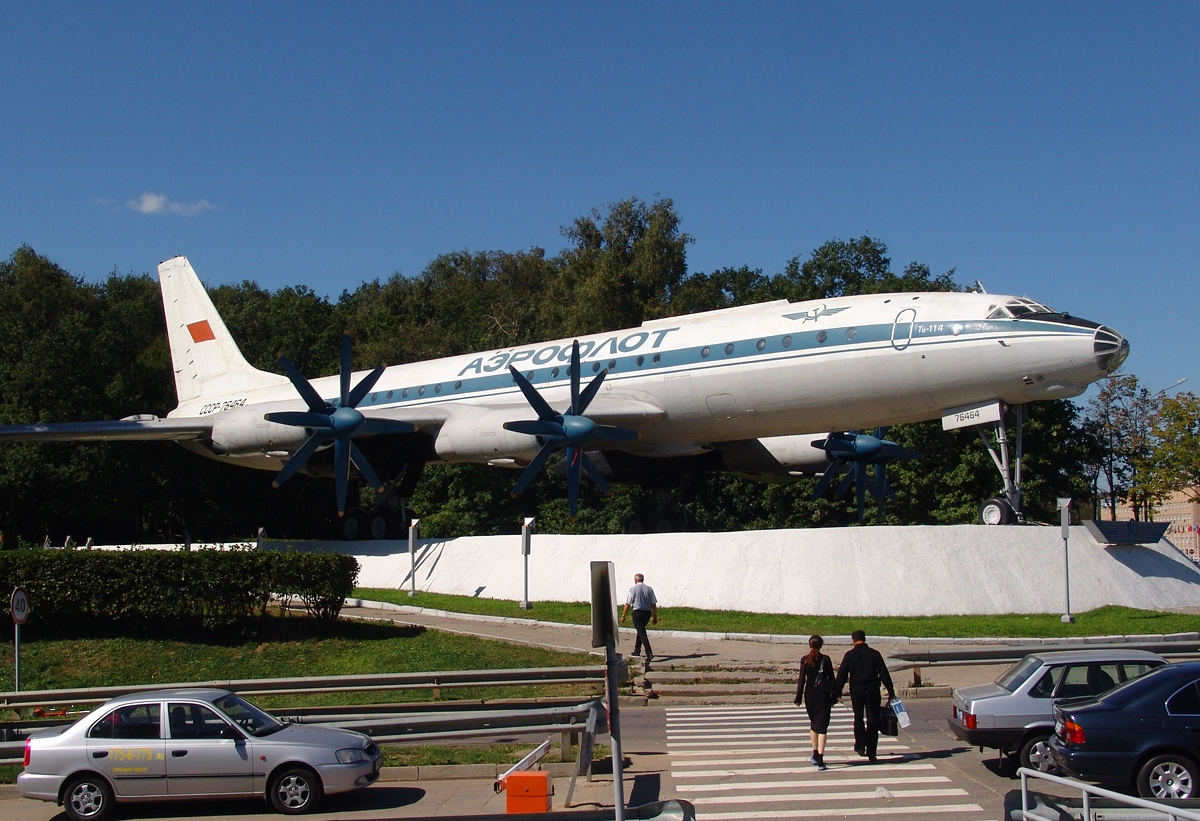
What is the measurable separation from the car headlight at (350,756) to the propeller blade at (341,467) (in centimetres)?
1570

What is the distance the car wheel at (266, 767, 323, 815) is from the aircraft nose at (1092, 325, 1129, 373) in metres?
16.5

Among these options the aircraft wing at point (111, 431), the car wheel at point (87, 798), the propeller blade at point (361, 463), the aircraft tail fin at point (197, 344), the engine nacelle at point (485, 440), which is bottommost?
the car wheel at point (87, 798)

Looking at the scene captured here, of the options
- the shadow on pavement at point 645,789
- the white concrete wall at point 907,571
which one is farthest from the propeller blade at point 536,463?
the shadow on pavement at point 645,789

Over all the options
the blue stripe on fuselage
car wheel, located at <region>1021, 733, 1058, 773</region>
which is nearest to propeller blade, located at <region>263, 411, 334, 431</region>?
the blue stripe on fuselage

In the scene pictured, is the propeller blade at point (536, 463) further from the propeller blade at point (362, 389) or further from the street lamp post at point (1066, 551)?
the street lamp post at point (1066, 551)

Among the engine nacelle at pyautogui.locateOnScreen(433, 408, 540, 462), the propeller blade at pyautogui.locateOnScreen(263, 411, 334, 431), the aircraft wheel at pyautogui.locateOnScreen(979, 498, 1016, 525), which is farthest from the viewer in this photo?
the engine nacelle at pyautogui.locateOnScreen(433, 408, 540, 462)

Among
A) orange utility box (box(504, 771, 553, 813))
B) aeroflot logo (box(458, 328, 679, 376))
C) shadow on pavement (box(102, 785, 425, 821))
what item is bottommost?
shadow on pavement (box(102, 785, 425, 821))

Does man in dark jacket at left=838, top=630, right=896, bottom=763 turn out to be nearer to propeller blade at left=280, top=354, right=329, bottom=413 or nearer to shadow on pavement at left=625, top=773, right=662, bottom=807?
shadow on pavement at left=625, top=773, right=662, bottom=807

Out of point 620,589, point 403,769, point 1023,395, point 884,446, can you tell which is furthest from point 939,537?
point 403,769

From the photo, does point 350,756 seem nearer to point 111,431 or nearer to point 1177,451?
point 111,431

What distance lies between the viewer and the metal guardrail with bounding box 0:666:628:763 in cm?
1155

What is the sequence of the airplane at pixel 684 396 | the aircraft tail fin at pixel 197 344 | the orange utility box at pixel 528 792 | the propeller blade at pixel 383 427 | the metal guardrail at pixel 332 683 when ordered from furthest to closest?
the aircraft tail fin at pixel 197 344 < the propeller blade at pixel 383 427 < the airplane at pixel 684 396 < the metal guardrail at pixel 332 683 < the orange utility box at pixel 528 792

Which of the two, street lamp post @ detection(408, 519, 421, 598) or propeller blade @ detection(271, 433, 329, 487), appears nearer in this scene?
propeller blade @ detection(271, 433, 329, 487)

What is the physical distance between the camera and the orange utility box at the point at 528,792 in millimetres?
9047
